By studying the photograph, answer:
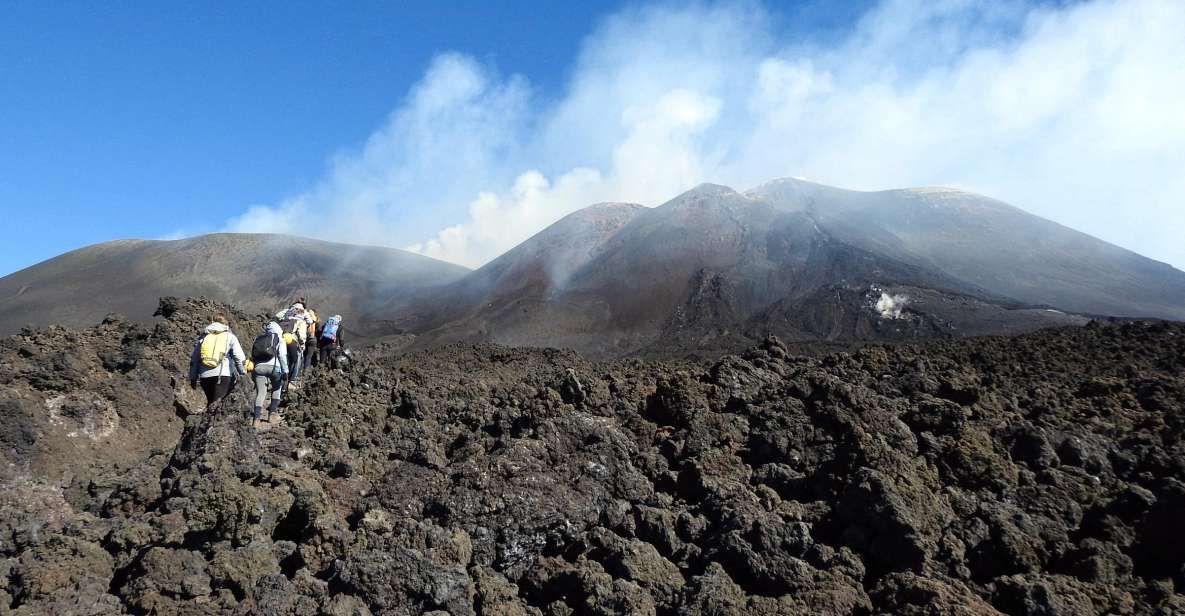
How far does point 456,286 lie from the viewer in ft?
188

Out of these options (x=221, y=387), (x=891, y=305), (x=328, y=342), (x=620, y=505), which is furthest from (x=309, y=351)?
(x=891, y=305)

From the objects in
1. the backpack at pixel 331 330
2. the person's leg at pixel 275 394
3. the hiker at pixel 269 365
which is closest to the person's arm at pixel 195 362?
the hiker at pixel 269 365

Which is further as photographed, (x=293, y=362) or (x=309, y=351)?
(x=309, y=351)

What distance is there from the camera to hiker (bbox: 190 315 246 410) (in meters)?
7.22

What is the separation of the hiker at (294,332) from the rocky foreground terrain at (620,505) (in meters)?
1.25

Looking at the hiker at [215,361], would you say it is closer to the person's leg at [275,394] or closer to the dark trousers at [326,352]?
the person's leg at [275,394]

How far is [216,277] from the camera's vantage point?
59438 mm

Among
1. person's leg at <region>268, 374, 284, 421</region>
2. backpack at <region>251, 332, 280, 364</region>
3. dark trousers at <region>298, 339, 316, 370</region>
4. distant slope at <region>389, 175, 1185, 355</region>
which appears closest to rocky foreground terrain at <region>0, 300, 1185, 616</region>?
person's leg at <region>268, 374, 284, 421</region>

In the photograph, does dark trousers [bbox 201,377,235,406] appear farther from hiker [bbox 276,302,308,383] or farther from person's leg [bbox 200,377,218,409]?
hiker [bbox 276,302,308,383]

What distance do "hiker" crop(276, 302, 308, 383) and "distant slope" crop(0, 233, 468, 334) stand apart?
43.4 m

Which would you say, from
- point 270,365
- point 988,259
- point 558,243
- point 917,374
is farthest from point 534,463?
point 558,243

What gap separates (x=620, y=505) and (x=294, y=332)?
214 inches

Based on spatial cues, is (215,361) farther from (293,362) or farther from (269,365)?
(293,362)

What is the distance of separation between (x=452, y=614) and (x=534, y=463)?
151 centimetres
